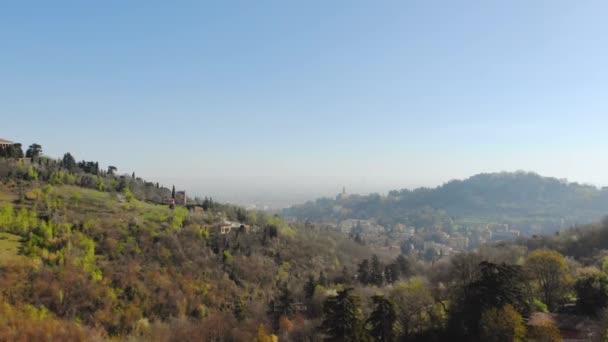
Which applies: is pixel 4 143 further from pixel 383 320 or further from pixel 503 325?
pixel 503 325

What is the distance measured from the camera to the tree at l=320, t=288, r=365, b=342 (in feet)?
76.2

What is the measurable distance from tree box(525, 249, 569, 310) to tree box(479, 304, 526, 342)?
14149mm

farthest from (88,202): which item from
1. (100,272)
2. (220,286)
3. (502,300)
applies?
(502,300)

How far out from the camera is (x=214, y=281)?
5669cm

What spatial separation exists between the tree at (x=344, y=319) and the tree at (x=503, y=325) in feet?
26.2

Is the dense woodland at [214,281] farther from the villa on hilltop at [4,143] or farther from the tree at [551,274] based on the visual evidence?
the villa on hilltop at [4,143]

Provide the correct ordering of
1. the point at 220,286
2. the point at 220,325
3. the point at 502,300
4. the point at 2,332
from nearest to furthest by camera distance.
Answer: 1. the point at 502,300
2. the point at 2,332
3. the point at 220,325
4. the point at 220,286

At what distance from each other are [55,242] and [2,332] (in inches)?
777

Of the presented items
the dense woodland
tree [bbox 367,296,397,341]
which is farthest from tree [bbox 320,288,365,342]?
tree [bbox 367,296,397,341]

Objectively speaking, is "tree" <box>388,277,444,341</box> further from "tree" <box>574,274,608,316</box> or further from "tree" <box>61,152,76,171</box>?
"tree" <box>61,152,76,171</box>

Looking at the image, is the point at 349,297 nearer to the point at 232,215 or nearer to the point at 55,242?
the point at 55,242

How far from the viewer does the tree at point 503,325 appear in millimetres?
21312

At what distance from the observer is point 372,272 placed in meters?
64.4

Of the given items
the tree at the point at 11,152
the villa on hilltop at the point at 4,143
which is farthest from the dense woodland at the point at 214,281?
the villa on hilltop at the point at 4,143
